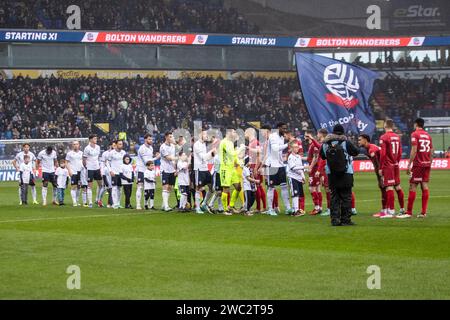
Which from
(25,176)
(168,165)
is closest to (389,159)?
(168,165)

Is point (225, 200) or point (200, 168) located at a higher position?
point (200, 168)

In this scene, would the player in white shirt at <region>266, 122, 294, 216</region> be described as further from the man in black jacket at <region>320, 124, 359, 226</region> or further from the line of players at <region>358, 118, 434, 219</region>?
the man in black jacket at <region>320, 124, 359, 226</region>

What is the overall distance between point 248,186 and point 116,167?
6.23 m

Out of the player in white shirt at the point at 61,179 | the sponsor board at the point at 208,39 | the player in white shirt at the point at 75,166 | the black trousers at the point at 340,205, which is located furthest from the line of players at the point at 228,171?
the sponsor board at the point at 208,39

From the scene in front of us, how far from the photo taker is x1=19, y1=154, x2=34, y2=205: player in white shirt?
30.5 m

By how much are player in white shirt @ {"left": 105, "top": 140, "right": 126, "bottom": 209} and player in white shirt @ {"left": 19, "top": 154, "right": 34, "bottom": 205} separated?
3.71 m

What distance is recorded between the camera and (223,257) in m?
14.7

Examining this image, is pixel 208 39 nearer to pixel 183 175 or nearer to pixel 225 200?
pixel 183 175

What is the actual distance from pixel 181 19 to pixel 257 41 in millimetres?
5675

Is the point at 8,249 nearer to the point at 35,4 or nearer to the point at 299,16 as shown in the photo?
the point at 35,4

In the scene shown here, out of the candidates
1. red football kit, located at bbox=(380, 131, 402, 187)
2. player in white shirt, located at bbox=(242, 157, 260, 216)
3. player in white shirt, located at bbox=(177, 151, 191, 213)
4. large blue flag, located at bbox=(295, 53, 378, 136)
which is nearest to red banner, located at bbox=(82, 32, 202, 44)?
player in white shirt, located at bbox=(177, 151, 191, 213)

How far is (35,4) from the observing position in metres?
59.0
